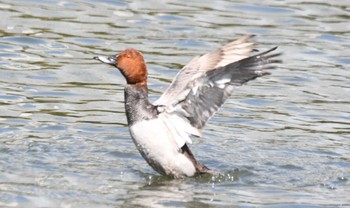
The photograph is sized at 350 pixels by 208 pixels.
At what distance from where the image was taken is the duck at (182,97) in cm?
880

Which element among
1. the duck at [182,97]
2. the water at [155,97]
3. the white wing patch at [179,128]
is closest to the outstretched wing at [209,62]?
the duck at [182,97]

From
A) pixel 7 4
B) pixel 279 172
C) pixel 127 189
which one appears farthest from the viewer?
pixel 7 4

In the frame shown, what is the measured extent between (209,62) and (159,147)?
81 centimetres

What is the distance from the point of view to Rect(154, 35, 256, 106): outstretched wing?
28.9ft

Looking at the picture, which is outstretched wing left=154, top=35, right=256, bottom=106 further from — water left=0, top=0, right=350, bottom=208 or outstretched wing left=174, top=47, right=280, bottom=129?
water left=0, top=0, right=350, bottom=208

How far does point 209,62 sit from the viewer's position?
29.1ft

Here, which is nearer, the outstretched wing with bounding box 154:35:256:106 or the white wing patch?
the outstretched wing with bounding box 154:35:256:106

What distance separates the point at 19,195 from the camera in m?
8.09

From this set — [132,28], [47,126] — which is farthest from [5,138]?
[132,28]

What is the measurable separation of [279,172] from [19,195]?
2.46 metres

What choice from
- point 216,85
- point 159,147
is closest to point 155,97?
point 159,147

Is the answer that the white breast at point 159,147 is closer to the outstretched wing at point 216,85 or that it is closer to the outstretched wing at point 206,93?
the outstretched wing at point 206,93

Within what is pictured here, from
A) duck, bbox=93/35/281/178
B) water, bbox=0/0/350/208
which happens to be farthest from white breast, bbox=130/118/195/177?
water, bbox=0/0/350/208

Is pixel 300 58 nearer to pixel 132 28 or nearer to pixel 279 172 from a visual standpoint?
pixel 132 28
